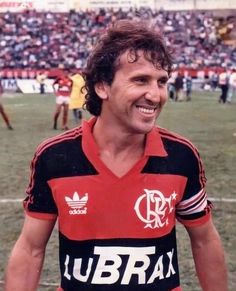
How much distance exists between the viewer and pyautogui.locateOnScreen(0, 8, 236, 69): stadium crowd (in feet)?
161

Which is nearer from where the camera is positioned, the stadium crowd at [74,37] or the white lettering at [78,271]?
the white lettering at [78,271]

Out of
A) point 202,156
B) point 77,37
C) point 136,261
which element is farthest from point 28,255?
point 77,37

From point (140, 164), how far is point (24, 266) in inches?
27.0

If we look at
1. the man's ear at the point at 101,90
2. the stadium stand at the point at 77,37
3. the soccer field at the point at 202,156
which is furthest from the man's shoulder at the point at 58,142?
the stadium stand at the point at 77,37

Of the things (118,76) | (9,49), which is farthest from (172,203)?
(9,49)

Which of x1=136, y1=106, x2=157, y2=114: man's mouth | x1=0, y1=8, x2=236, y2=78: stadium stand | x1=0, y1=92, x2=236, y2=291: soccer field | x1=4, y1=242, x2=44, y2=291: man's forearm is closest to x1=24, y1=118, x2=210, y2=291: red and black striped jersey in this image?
x1=4, y1=242, x2=44, y2=291: man's forearm

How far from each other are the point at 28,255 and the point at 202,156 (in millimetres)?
11410

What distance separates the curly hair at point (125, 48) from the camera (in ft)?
10.5

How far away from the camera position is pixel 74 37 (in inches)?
2035

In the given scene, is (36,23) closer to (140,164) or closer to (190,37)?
(190,37)

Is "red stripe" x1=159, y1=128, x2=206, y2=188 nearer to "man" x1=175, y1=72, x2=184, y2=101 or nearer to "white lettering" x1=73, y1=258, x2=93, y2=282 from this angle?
"white lettering" x1=73, y1=258, x2=93, y2=282

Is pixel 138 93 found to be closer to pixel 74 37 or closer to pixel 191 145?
pixel 191 145

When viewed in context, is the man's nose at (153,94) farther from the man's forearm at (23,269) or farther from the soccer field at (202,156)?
the soccer field at (202,156)

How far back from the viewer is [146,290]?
129 inches
